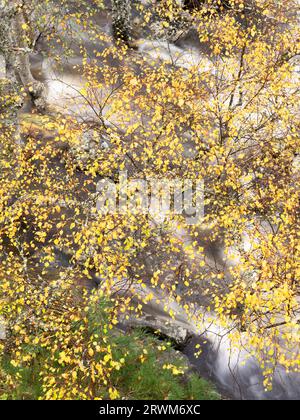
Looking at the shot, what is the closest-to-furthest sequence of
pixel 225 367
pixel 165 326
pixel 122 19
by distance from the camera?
pixel 165 326 < pixel 225 367 < pixel 122 19

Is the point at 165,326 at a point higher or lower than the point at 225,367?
higher

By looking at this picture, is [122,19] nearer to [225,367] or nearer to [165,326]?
[165,326]

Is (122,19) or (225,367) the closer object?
(225,367)

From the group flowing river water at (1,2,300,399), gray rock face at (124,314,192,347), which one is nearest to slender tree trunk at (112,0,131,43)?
flowing river water at (1,2,300,399)

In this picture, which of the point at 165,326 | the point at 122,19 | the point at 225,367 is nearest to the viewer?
the point at 165,326

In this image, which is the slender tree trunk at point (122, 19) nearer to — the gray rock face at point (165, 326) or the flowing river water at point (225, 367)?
the flowing river water at point (225, 367)

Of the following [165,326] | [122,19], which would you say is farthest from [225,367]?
[122,19]

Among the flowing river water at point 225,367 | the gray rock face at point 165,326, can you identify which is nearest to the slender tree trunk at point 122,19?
the flowing river water at point 225,367

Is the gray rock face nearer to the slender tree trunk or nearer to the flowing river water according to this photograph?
the flowing river water

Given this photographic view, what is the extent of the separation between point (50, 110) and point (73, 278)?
1196 centimetres

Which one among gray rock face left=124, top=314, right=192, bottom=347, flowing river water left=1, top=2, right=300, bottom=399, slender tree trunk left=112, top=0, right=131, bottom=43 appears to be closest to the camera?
gray rock face left=124, top=314, right=192, bottom=347

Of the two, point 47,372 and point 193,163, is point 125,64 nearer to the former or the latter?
point 193,163

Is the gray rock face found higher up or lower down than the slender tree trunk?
lower down
